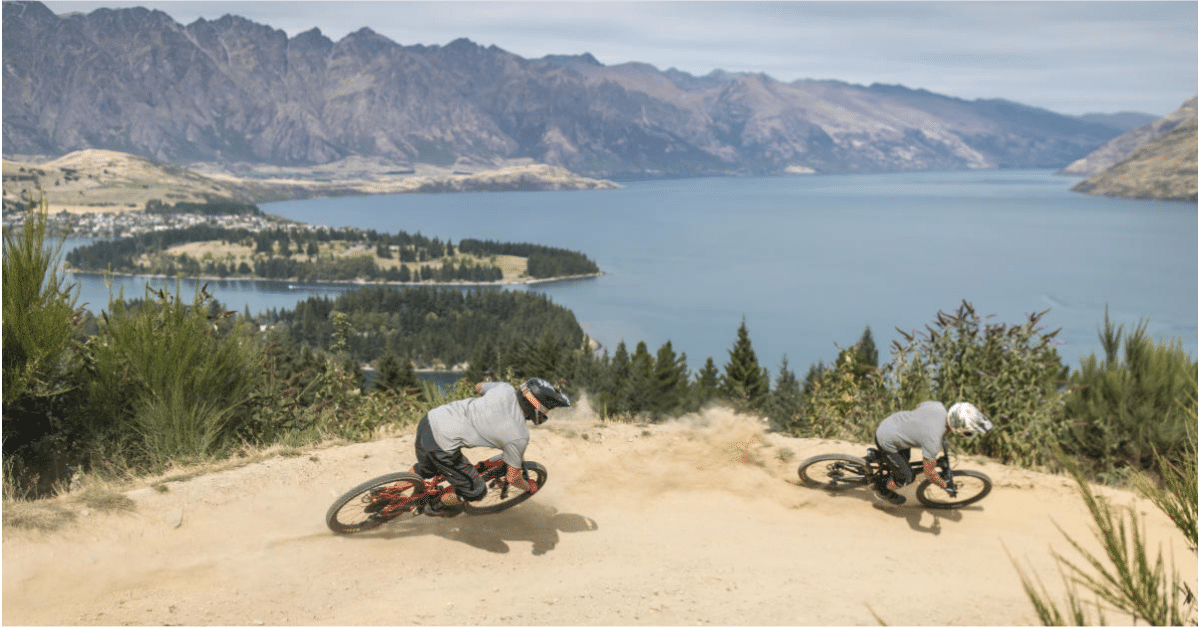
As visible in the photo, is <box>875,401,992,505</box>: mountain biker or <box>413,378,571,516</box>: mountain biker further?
<box>875,401,992,505</box>: mountain biker

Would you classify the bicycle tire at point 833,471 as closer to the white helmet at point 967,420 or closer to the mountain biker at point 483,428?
the white helmet at point 967,420

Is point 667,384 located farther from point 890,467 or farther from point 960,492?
point 890,467

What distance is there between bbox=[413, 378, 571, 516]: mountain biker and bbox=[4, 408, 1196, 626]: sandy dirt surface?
2.66ft

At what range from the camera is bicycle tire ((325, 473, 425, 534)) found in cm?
886

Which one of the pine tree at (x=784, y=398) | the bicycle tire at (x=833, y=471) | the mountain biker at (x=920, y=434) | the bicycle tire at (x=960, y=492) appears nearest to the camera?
the mountain biker at (x=920, y=434)

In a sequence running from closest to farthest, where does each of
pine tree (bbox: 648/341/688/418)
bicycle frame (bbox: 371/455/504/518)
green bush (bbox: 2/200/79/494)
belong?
bicycle frame (bbox: 371/455/504/518)
green bush (bbox: 2/200/79/494)
pine tree (bbox: 648/341/688/418)

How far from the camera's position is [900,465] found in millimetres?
10398

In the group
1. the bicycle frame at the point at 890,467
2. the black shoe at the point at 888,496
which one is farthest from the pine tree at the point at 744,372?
the black shoe at the point at 888,496

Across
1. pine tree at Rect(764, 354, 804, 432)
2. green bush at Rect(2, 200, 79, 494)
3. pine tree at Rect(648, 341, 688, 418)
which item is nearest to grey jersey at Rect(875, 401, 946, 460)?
green bush at Rect(2, 200, 79, 494)

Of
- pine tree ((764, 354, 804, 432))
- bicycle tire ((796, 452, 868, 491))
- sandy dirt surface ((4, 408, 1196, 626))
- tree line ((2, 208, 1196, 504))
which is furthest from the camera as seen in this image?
pine tree ((764, 354, 804, 432))

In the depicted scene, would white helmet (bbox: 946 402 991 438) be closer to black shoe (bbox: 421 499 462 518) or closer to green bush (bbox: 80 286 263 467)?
black shoe (bbox: 421 499 462 518)

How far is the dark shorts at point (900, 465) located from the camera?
10391 mm

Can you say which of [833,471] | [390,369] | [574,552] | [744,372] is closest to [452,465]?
[574,552]

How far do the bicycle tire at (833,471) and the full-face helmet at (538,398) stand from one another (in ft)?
14.3
